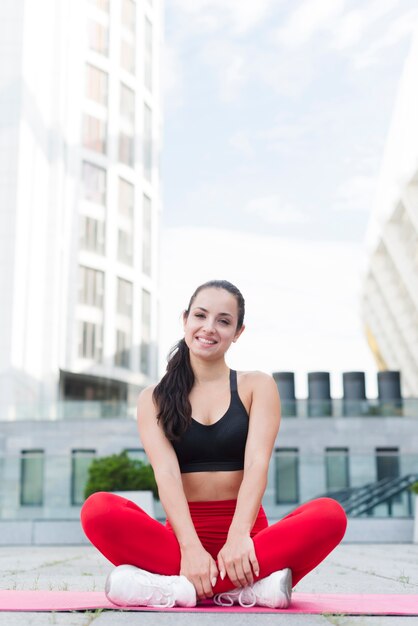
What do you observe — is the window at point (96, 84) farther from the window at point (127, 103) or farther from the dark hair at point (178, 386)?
the dark hair at point (178, 386)

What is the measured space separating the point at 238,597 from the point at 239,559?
0.99ft

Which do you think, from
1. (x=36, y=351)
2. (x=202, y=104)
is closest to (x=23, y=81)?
(x=36, y=351)

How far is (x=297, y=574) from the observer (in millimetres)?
4398

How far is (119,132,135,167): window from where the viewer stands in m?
44.2

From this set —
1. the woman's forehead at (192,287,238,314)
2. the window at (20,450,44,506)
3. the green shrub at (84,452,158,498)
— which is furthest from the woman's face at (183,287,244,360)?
the window at (20,450,44,506)

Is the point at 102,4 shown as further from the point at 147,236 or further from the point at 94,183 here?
the point at 147,236

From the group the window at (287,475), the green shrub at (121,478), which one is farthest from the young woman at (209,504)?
the window at (287,475)

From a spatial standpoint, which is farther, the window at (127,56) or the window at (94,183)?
the window at (127,56)

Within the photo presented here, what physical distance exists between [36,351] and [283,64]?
24665 mm

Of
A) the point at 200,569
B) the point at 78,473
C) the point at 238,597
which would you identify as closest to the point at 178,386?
the point at 200,569

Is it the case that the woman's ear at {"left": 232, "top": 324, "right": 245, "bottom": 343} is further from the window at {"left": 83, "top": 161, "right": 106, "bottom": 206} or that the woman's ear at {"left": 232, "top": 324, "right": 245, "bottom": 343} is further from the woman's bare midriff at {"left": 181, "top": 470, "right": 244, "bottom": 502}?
the window at {"left": 83, "top": 161, "right": 106, "bottom": 206}

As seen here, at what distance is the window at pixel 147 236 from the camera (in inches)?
1780

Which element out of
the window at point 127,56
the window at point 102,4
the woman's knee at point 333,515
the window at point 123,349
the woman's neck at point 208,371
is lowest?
the woman's knee at point 333,515

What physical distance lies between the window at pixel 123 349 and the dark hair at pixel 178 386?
37344 mm
